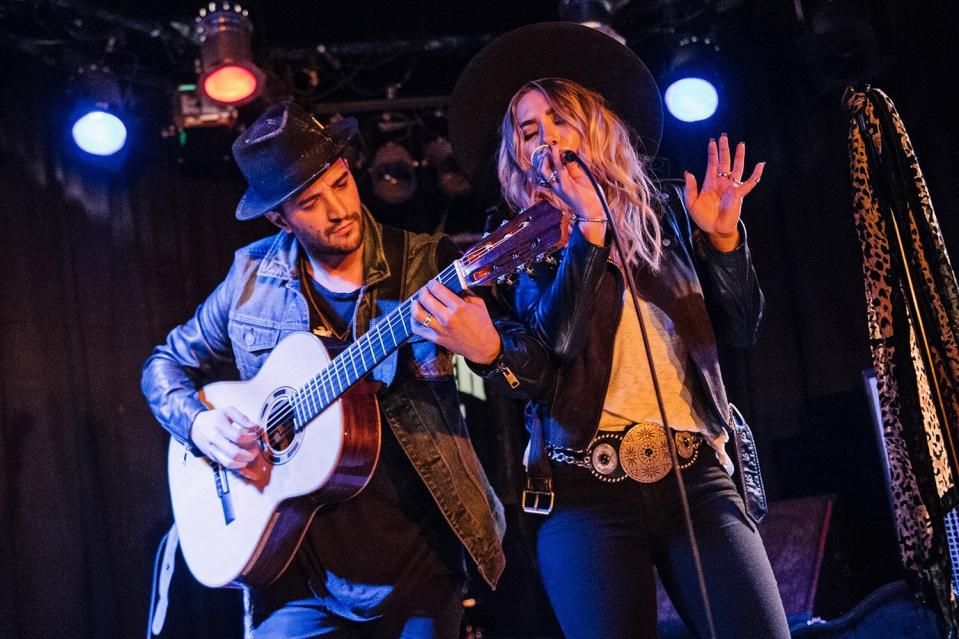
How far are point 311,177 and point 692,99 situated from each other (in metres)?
2.78

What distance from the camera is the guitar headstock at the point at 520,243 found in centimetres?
254

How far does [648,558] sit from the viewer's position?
8.09ft

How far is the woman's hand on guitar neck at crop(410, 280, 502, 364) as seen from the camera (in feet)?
8.46

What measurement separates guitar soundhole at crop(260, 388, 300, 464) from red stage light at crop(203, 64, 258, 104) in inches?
95.6

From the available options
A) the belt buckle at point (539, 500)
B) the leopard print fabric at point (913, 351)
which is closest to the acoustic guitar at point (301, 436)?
the belt buckle at point (539, 500)

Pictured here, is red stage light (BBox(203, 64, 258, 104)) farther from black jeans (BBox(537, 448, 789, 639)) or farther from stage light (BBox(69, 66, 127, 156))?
black jeans (BBox(537, 448, 789, 639))

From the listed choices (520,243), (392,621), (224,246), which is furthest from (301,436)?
(224,246)

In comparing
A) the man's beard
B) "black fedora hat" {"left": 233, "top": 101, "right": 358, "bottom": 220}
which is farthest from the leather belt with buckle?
"black fedora hat" {"left": 233, "top": 101, "right": 358, "bottom": 220}

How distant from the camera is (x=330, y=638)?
2.92 m

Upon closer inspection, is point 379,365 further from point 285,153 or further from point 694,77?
point 694,77

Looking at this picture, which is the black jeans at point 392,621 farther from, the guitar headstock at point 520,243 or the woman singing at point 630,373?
the guitar headstock at point 520,243

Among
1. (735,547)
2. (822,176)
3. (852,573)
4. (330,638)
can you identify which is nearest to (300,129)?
(330,638)

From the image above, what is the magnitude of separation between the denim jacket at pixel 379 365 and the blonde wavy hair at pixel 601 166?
19.5 inches

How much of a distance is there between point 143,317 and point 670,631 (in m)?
3.18
